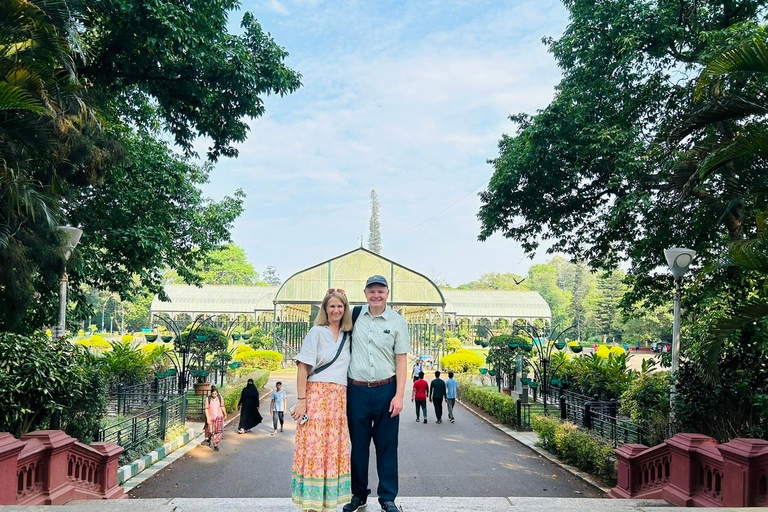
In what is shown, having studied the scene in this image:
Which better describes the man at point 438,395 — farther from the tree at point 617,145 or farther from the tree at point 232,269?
the tree at point 232,269

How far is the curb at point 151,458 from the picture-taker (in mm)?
8461

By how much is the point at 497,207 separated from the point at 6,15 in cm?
1111

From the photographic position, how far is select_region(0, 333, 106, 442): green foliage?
636 centimetres

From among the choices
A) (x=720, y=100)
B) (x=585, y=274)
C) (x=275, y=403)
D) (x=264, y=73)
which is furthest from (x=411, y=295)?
(x=585, y=274)

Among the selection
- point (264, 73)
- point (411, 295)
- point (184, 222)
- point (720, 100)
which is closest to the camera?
point (720, 100)

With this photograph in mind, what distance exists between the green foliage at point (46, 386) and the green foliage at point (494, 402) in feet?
33.5

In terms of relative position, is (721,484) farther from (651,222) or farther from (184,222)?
(184,222)

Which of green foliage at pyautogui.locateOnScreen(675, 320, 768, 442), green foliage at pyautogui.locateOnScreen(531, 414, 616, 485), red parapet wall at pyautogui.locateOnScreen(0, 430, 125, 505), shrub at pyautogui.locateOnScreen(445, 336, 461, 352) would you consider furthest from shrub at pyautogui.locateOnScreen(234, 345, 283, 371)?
green foliage at pyautogui.locateOnScreen(675, 320, 768, 442)

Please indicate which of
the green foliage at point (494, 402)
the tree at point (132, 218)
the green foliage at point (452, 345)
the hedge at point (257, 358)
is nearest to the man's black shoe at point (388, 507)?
the tree at point (132, 218)

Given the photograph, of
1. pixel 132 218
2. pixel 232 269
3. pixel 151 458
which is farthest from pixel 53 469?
pixel 232 269

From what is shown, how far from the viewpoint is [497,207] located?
1508 cm

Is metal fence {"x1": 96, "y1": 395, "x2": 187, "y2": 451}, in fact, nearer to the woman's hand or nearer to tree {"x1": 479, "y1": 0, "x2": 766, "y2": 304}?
the woman's hand

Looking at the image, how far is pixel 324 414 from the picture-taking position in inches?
153

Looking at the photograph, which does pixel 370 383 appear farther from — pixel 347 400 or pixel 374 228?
pixel 374 228
